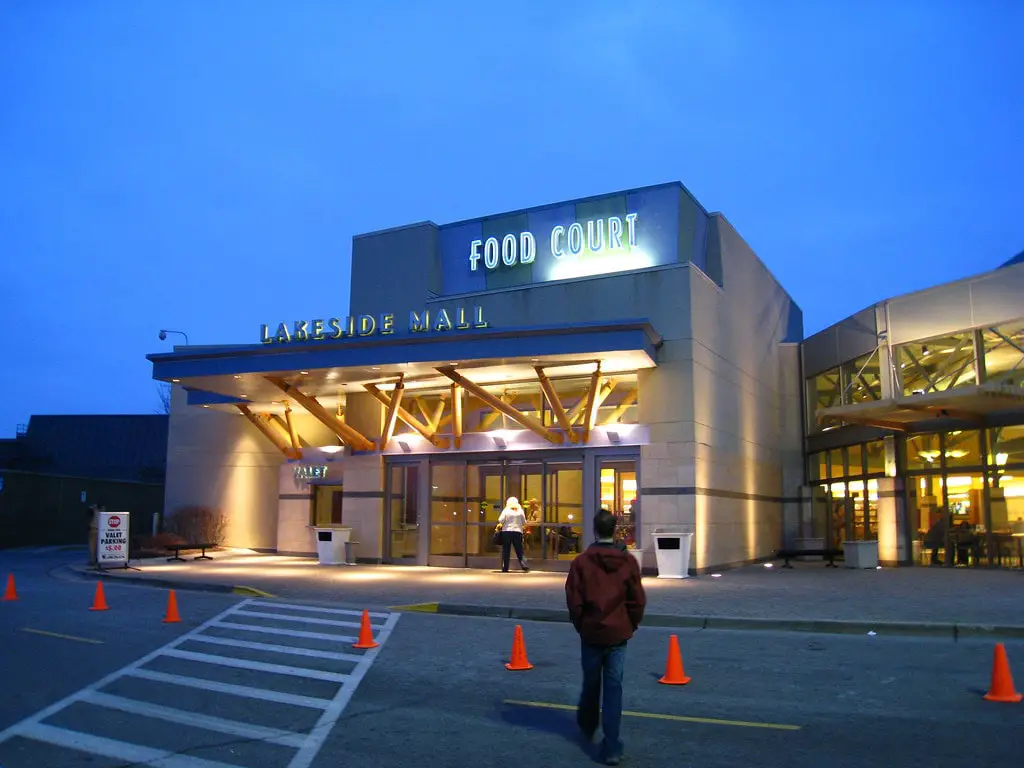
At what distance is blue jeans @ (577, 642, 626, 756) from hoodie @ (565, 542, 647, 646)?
0.10 metres

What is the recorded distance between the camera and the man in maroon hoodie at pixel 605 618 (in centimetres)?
638

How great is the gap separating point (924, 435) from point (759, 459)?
493cm

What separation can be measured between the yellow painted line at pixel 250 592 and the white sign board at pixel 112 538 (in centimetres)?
642

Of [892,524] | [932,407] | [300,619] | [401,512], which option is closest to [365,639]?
[300,619]

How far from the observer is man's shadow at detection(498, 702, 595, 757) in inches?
278

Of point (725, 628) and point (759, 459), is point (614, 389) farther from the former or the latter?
point (725, 628)

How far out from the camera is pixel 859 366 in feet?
88.6

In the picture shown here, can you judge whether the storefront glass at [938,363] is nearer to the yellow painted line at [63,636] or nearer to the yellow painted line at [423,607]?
the yellow painted line at [423,607]

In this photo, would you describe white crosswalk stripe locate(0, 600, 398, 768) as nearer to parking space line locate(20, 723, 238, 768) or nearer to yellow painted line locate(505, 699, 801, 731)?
parking space line locate(20, 723, 238, 768)

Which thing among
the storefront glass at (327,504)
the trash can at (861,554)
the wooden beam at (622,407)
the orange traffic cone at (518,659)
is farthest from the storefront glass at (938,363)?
the storefront glass at (327,504)

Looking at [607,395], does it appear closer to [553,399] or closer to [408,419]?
[553,399]

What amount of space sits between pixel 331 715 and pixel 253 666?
2776 millimetres

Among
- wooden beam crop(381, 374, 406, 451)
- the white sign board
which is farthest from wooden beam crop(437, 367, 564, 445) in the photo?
the white sign board

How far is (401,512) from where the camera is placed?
982 inches
